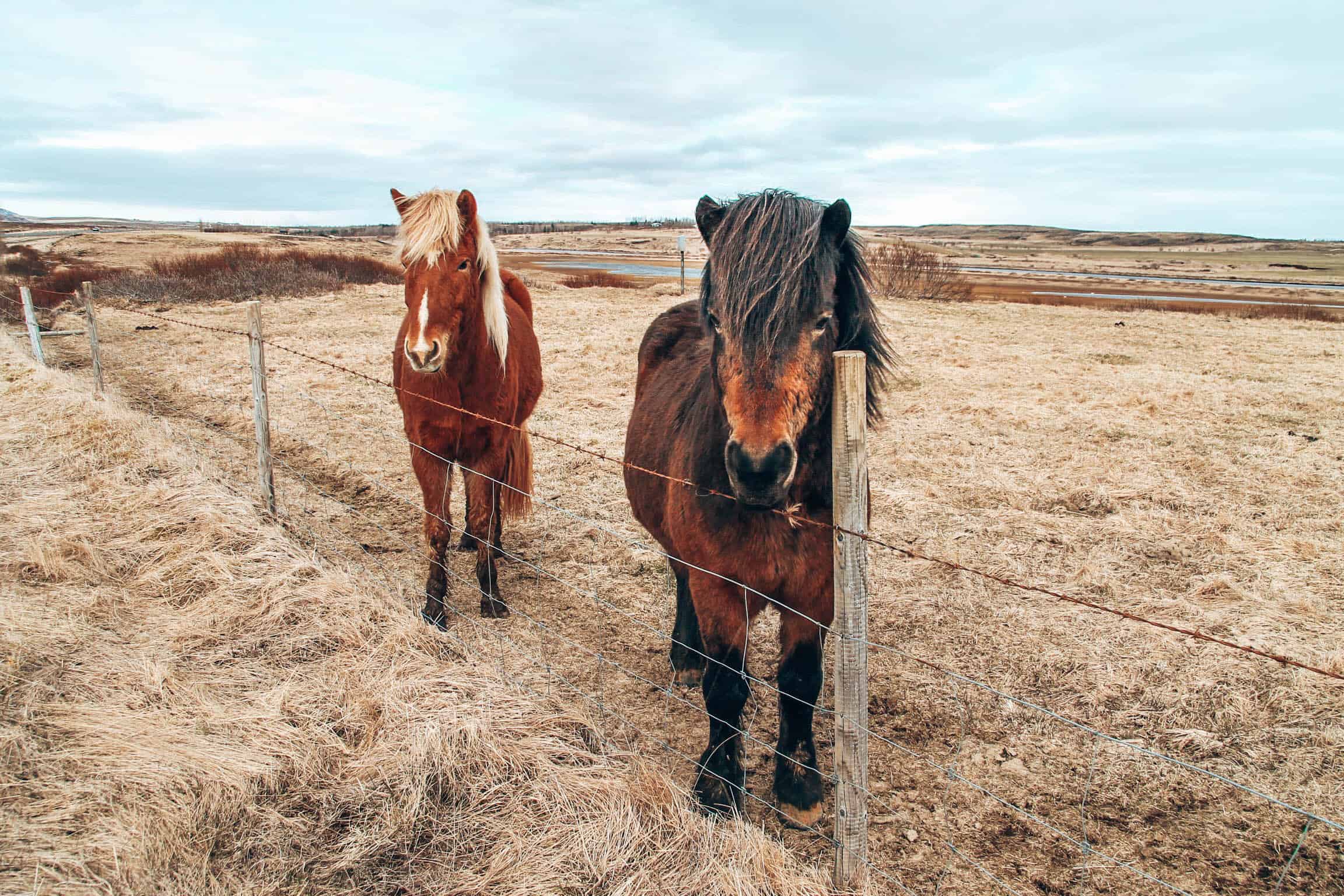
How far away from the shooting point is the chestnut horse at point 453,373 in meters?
3.90

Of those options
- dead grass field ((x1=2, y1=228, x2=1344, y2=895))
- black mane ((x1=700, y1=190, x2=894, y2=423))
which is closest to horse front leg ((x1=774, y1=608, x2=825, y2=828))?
dead grass field ((x1=2, y1=228, x2=1344, y2=895))

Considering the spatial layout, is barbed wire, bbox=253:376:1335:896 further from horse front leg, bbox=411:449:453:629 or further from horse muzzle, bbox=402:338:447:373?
horse muzzle, bbox=402:338:447:373

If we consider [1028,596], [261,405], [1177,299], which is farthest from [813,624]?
[1177,299]

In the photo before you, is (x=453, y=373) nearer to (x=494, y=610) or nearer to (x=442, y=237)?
(x=442, y=237)

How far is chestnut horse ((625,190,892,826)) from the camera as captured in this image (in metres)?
2.04

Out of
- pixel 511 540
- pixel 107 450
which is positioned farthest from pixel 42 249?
pixel 511 540

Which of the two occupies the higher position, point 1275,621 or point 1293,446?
point 1293,446

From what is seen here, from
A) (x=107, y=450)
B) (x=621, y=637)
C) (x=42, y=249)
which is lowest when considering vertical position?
(x=621, y=637)

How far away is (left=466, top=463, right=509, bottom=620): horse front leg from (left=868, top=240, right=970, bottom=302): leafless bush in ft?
63.2

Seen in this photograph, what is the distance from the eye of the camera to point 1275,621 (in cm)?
420

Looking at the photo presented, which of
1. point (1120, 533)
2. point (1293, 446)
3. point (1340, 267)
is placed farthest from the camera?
point (1340, 267)

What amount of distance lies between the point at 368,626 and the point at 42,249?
141ft

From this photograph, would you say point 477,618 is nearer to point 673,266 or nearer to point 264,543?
point 264,543

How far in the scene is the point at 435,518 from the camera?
4.32m
